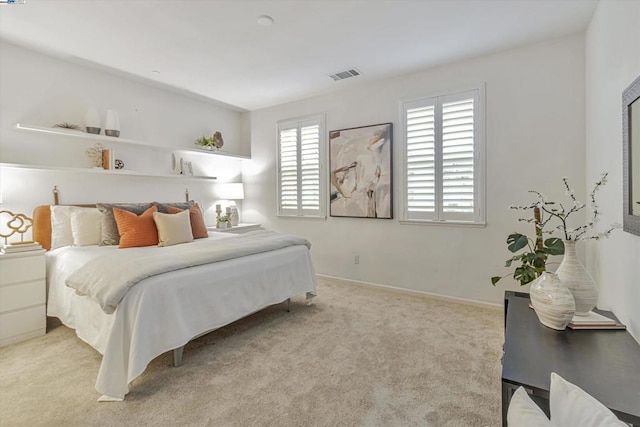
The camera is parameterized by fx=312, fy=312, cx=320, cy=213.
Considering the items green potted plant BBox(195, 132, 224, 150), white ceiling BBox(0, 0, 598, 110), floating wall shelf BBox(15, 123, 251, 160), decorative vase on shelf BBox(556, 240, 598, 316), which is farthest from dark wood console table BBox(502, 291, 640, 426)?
green potted plant BBox(195, 132, 224, 150)

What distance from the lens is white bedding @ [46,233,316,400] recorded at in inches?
75.1

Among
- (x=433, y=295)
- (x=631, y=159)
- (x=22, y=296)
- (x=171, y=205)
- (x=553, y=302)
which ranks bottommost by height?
(x=433, y=295)

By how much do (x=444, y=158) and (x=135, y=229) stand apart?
131 inches

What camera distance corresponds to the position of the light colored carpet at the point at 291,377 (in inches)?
67.8

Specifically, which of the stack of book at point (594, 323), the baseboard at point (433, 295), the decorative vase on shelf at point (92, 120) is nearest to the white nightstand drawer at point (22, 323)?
the decorative vase on shelf at point (92, 120)

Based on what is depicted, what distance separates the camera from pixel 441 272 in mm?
3619

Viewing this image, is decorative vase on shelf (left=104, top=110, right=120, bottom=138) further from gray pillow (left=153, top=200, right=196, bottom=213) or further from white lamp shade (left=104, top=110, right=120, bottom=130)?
gray pillow (left=153, top=200, right=196, bottom=213)

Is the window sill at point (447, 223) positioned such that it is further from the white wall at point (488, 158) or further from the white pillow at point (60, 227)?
the white pillow at point (60, 227)

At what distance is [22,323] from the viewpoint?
8.66ft

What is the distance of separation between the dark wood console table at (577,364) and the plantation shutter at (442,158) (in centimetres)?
212

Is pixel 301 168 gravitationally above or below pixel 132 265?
above

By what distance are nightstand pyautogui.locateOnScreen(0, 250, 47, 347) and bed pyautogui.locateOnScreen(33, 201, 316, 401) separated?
80 millimetres

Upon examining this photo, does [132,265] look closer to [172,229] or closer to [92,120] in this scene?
[172,229]

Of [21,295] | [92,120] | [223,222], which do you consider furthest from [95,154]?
[223,222]
